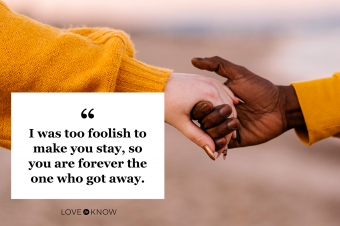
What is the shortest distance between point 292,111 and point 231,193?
1.31m

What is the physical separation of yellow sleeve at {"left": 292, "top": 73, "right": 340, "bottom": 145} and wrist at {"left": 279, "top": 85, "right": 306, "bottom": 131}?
0.06m

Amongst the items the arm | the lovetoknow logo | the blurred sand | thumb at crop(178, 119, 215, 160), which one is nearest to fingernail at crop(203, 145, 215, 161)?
thumb at crop(178, 119, 215, 160)

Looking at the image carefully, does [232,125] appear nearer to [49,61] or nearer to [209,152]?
[209,152]

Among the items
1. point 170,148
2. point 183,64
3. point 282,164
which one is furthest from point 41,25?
point 183,64

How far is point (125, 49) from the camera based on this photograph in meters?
1.84

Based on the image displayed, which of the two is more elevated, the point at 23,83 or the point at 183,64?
the point at 183,64

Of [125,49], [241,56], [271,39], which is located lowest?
[125,49]

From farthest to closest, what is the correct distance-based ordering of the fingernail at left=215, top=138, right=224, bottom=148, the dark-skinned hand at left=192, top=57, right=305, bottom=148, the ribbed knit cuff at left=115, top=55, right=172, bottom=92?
the dark-skinned hand at left=192, top=57, right=305, bottom=148, the fingernail at left=215, top=138, right=224, bottom=148, the ribbed knit cuff at left=115, top=55, right=172, bottom=92

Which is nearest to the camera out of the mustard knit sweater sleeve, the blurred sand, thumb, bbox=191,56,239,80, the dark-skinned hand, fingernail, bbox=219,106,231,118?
the mustard knit sweater sleeve

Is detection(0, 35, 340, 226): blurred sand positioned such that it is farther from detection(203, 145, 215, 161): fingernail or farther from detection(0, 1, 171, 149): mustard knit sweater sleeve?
detection(0, 1, 171, 149): mustard knit sweater sleeve

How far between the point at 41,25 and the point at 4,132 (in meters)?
0.67

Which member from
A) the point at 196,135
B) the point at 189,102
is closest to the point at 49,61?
the point at 189,102

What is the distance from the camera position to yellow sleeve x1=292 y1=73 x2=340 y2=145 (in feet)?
7.41

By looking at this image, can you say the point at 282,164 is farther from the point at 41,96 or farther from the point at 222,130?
the point at 41,96
